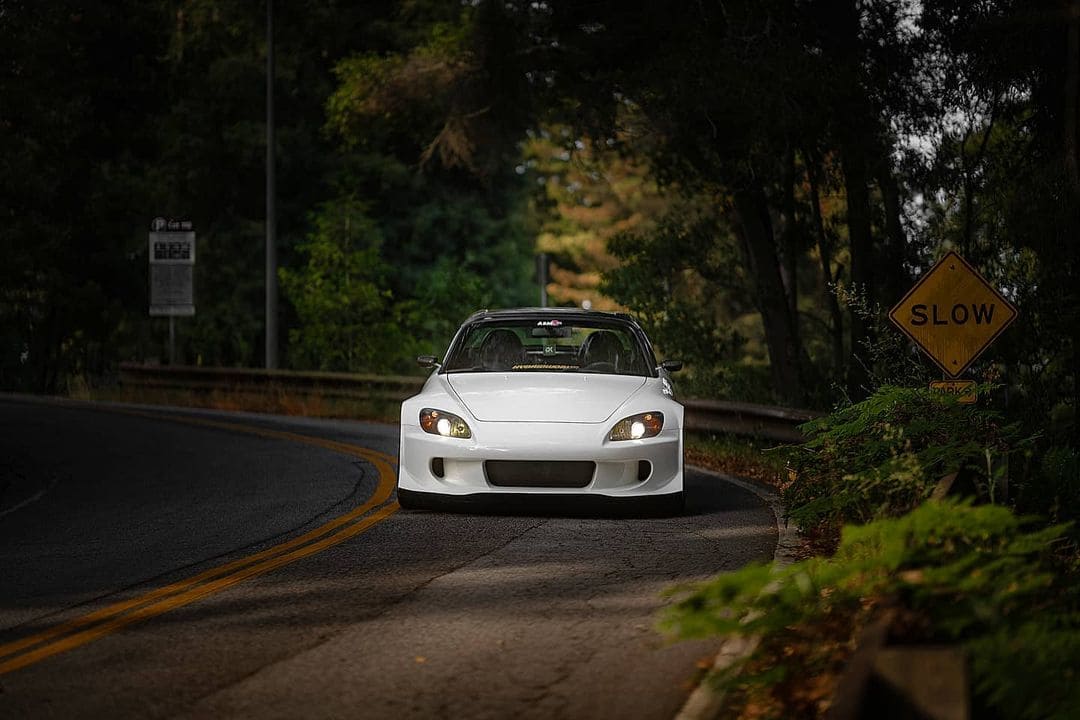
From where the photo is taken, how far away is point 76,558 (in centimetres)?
918

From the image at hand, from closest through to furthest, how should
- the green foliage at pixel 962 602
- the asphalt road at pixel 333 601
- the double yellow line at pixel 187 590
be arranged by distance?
the green foliage at pixel 962 602 → the asphalt road at pixel 333 601 → the double yellow line at pixel 187 590

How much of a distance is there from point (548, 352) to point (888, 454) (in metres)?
3.23

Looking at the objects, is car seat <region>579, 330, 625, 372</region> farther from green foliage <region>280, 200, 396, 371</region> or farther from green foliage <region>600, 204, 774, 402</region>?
green foliage <region>280, 200, 396, 371</region>

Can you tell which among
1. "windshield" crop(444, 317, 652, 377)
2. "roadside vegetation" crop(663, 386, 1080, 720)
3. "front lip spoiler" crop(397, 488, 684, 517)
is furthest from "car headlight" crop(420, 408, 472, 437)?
"roadside vegetation" crop(663, 386, 1080, 720)

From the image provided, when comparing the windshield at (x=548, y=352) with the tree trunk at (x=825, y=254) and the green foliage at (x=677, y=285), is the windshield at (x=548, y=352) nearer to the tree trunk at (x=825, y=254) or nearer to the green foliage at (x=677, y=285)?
the tree trunk at (x=825, y=254)

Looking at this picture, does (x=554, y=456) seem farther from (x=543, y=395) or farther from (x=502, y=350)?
(x=502, y=350)

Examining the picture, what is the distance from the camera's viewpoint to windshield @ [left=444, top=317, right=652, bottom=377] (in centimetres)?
1159

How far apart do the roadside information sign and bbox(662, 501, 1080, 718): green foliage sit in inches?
975

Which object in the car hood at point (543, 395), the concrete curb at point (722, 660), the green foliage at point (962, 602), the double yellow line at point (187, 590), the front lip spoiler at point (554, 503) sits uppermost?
the car hood at point (543, 395)

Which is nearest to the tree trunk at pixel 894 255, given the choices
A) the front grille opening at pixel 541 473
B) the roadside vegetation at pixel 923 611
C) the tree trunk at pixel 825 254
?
the tree trunk at pixel 825 254

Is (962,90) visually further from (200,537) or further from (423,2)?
(423,2)

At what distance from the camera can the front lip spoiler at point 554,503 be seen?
33.7ft

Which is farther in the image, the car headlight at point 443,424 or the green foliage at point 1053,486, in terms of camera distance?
the car headlight at point 443,424

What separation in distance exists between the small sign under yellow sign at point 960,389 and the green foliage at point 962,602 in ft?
13.1
